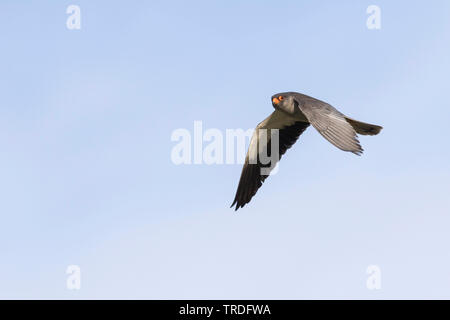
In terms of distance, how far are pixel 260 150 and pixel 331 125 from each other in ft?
15.7

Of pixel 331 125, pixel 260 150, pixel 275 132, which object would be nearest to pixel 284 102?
pixel 275 132

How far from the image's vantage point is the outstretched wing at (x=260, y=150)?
16.8m

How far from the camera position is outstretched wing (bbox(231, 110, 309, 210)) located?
663 inches

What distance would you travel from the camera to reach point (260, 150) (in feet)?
57.3

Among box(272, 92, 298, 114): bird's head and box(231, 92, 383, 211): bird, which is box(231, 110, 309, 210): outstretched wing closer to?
box(231, 92, 383, 211): bird

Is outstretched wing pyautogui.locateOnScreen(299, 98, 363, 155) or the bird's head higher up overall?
the bird's head

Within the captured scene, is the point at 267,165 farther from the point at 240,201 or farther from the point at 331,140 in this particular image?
the point at 331,140

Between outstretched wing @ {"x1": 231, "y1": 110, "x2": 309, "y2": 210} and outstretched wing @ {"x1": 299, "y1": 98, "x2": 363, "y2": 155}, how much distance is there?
2.35m

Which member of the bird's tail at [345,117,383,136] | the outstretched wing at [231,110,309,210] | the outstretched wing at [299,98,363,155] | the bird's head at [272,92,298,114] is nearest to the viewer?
the outstretched wing at [299,98,363,155]

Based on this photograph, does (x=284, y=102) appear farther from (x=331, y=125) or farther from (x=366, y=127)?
(x=331, y=125)

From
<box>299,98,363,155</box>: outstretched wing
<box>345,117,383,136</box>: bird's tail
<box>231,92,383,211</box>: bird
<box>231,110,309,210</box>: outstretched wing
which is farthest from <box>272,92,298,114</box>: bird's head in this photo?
<box>345,117,383,136</box>: bird's tail
